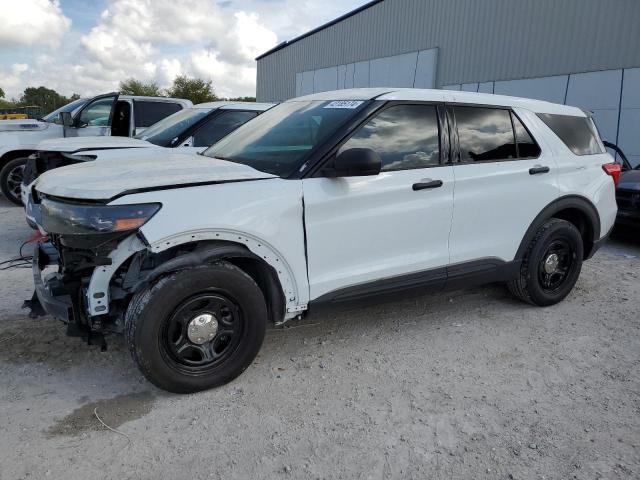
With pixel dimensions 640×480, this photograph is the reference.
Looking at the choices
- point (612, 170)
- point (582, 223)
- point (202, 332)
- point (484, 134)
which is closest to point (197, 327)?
point (202, 332)

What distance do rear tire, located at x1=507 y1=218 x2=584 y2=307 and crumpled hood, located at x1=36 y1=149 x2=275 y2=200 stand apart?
2454 mm

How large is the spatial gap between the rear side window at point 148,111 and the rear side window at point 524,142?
6.92 meters

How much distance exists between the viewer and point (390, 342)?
12.2 ft

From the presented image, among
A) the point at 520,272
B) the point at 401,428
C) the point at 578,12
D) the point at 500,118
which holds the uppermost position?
the point at 578,12

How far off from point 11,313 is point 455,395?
11.4 ft

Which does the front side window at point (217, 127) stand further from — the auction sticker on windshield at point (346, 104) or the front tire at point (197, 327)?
the front tire at point (197, 327)

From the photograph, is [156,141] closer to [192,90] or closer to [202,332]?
[202,332]

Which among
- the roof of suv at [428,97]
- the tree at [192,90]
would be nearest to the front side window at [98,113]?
the roof of suv at [428,97]

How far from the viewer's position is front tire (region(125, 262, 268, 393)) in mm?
2645

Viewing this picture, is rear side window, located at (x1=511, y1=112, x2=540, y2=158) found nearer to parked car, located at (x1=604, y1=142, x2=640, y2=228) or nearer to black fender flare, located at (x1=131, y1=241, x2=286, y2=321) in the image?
black fender flare, located at (x1=131, y1=241, x2=286, y2=321)

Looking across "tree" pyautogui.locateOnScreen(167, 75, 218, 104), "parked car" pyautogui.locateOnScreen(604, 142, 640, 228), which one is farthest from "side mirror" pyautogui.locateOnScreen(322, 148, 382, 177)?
"tree" pyautogui.locateOnScreen(167, 75, 218, 104)

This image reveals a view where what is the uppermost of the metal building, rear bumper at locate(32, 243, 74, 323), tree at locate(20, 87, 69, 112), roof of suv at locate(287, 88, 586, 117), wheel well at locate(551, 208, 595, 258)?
tree at locate(20, 87, 69, 112)

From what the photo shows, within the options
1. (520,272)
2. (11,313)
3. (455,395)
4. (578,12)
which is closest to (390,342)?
(455,395)

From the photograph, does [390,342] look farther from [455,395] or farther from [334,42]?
[334,42]
